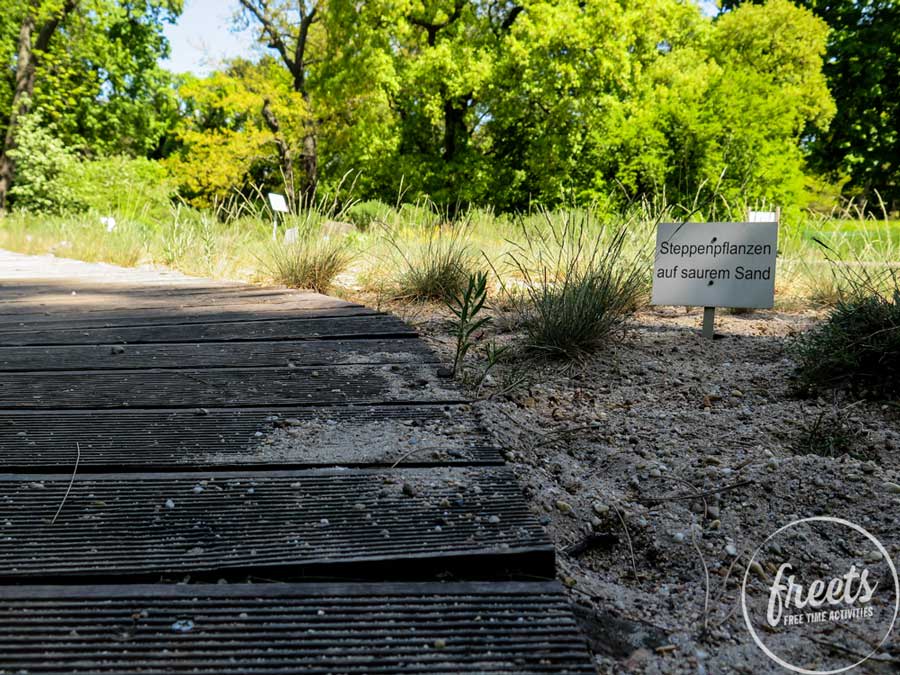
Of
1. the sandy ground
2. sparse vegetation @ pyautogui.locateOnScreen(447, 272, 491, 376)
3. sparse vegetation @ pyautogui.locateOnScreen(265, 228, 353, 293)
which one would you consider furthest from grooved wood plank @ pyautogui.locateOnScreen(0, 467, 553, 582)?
sparse vegetation @ pyautogui.locateOnScreen(265, 228, 353, 293)

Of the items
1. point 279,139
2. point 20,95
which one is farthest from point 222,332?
point 20,95

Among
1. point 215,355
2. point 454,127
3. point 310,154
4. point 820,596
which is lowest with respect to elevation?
point 820,596

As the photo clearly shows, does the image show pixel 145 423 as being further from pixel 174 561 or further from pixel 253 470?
pixel 174 561

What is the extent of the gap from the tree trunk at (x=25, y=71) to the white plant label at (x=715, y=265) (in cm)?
1900

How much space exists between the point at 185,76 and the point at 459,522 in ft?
99.5

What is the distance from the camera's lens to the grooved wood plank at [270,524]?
2.68 feet

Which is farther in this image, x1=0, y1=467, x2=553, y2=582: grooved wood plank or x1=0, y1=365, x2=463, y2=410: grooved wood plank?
x1=0, y1=365, x2=463, y2=410: grooved wood plank

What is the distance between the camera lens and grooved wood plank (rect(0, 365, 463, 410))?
1.48 m

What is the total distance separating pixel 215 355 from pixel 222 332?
0.41 meters

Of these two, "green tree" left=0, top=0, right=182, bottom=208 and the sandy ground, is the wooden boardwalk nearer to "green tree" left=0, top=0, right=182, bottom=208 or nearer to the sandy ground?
the sandy ground

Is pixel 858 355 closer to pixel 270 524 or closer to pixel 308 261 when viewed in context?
pixel 270 524

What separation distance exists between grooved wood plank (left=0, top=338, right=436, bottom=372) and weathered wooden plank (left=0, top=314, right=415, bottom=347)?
90 mm

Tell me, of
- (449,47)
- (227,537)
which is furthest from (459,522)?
(449,47)

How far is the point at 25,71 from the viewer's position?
58.7ft
